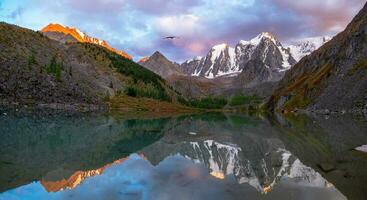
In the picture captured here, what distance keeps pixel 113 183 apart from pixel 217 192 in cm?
700

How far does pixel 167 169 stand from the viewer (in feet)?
99.5

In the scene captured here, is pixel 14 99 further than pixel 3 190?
Yes

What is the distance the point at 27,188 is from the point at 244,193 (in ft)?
43.4

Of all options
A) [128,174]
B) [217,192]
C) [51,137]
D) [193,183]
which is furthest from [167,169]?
[51,137]

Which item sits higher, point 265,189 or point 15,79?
point 15,79

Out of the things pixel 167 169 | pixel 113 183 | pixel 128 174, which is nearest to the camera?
pixel 113 183

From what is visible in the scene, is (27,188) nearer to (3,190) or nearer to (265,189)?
(3,190)

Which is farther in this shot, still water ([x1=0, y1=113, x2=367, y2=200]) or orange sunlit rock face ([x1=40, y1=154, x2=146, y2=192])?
orange sunlit rock face ([x1=40, y1=154, x2=146, y2=192])

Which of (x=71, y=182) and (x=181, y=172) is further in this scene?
(x=181, y=172)

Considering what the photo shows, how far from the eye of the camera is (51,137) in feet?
178

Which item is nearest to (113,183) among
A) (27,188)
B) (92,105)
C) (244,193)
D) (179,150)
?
(27,188)

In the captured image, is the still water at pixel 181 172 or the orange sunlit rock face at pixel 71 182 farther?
the orange sunlit rock face at pixel 71 182

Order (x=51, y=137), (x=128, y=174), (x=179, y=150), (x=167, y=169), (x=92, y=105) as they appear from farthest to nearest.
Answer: (x=92, y=105), (x=51, y=137), (x=179, y=150), (x=167, y=169), (x=128, y=174)

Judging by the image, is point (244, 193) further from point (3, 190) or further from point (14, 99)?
point (14, 99)
